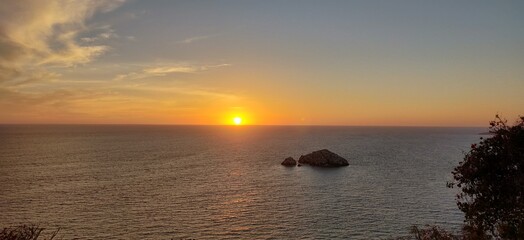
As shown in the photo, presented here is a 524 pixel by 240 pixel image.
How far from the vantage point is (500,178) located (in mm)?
25953

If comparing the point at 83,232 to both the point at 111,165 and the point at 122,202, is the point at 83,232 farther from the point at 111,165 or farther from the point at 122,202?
the point at 111,165

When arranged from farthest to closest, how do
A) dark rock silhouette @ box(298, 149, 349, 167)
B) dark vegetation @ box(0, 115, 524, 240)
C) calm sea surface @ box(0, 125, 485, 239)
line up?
1. dark rock silhouette @ box(298, 149, 349, 167)
2. calm sea surface @ box(0, 125, 485, 239)
3. dark vegetation @ box(0, 115, 524, 240)

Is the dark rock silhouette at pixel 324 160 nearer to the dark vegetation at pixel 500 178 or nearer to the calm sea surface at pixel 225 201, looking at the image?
the calm sea surface at pixel 225 201

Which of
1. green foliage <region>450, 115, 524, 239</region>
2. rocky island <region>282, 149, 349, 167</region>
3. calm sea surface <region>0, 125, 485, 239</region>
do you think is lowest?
calm sea surface <region>0, 125, 485, 239</region>

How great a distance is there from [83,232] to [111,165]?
76164 mm

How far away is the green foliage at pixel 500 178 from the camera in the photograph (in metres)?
25.1

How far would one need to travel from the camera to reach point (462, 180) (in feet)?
89.0

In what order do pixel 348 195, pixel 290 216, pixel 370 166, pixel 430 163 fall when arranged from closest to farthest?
pixel 290 216 < pixel 348 195 < pixel 370 166 < pixel 430 163

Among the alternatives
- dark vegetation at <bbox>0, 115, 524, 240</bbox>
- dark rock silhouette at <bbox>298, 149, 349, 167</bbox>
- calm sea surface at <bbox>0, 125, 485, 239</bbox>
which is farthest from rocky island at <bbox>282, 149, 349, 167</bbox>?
dark vegetation at <bbox>0, 115, 524, 240</bbox>

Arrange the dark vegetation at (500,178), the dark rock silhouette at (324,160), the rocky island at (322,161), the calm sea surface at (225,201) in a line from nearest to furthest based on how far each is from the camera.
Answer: the dark vegetation at (500,178) < the calm sea surface at (225,201) < the dark rock silhouette at (324,160) < the rocky island at (322,161)

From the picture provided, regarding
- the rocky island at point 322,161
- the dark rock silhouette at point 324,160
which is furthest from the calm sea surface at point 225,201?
the dark rock silhouette at point 324,160

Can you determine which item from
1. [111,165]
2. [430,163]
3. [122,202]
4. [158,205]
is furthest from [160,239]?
[430,163]

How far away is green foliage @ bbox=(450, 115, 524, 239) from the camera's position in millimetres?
25094

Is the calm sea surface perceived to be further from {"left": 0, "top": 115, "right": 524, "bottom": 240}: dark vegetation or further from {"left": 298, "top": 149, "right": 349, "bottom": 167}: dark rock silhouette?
{"left": 0, "top": 115, "right": 524, "bottom": 240}: dark vegetation
